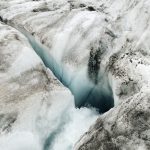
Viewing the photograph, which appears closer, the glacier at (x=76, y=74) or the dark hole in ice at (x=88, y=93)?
the glacier at (x=76, y=74)

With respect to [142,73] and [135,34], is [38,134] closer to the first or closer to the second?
[142,73]

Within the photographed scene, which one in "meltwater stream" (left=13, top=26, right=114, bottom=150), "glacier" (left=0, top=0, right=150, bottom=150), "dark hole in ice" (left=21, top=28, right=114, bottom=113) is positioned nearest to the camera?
"glacier" (left=0, top=0, right=150, bottom=150)

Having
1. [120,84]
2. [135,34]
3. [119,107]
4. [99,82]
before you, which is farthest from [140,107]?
[135,34]

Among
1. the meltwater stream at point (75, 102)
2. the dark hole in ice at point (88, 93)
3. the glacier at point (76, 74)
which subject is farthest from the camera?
the dark hole in ice at point (88, 93)

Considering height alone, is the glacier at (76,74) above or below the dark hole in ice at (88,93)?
above

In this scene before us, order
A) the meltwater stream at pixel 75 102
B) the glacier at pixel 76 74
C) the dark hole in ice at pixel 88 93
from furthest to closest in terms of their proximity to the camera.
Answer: the dark hole in ice at pixel 88 93 < the meltwater stream at pixel 75 102 < the glacier at pixel 76 74

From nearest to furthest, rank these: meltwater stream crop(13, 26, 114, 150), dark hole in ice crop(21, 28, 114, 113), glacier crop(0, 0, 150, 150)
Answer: glacier crop(0, 0, 150, 150) < meltwater stream crop(13, 26, 114, 150) < dark hole in ice crop(21, 28, 114, 113)

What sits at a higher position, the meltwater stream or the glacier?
the glacier

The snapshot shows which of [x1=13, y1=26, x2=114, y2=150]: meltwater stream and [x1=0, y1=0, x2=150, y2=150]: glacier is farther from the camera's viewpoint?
[x1=13, y1=26, x2=114, y2=150]: meltwater stream

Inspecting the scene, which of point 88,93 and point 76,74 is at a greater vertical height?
point 76,74
